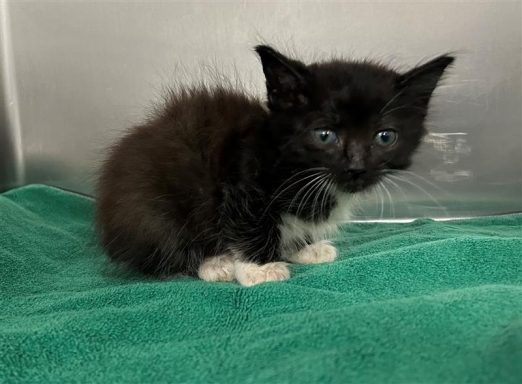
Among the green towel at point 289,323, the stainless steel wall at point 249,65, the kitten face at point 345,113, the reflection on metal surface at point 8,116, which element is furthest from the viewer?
the reflection on metal surface at point 8,116

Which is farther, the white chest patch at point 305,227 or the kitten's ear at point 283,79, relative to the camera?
the white chest patch at point 305,227

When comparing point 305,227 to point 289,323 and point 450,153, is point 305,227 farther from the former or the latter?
point 450,153

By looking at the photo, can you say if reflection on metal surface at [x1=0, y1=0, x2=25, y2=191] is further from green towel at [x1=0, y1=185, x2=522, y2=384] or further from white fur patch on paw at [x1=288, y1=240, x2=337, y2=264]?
white fur patch on paw at [x1=288, y1=240, x2=337, y2=264]

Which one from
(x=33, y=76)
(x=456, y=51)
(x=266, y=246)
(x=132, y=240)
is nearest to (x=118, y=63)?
(x=33, y=76)

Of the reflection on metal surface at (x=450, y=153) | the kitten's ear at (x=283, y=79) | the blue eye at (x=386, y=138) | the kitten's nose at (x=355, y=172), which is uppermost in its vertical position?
the kitten's ear at (x=283, y=79)

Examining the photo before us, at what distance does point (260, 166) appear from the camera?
177 cm

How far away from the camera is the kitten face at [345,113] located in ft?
5.41

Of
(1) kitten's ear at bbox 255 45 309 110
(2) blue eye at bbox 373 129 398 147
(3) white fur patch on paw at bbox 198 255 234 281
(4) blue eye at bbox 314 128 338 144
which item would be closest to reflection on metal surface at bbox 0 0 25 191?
(3) white fur patch on paw at bbox 198 255 234 281

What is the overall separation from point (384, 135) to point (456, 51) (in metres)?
1.08

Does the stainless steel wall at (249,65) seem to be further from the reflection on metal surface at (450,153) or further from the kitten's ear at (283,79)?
the kitten's ear at (283,79)

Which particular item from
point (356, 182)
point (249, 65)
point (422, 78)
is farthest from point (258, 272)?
point (249, 65)

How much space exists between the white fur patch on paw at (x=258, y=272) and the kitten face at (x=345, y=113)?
1.08ft

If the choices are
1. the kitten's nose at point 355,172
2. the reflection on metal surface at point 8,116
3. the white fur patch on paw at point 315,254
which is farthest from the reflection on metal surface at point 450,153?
the reflection on metal surface at point 8,116

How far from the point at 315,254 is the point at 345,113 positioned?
609 mm
